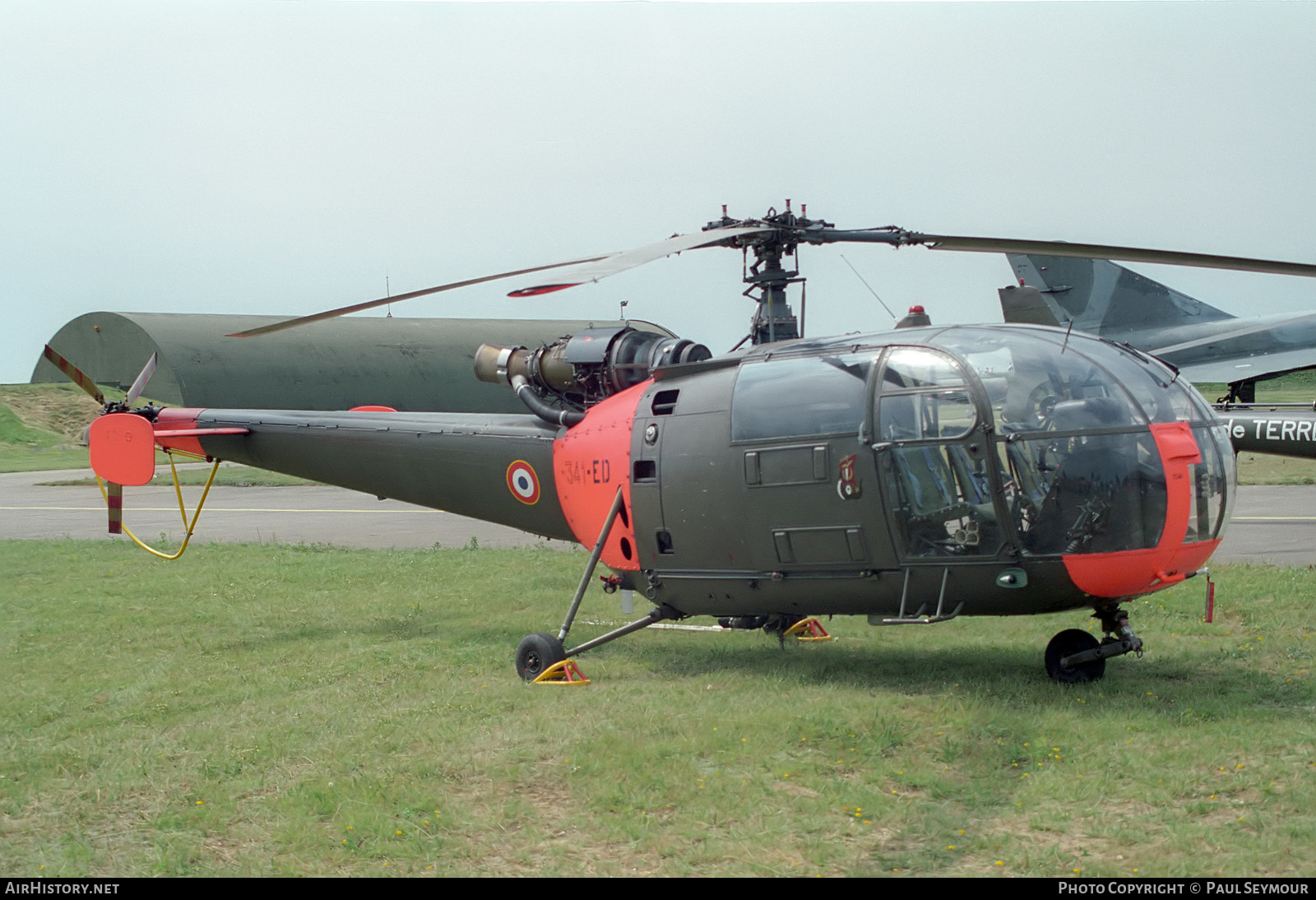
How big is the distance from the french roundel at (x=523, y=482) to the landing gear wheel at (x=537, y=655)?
1608mm

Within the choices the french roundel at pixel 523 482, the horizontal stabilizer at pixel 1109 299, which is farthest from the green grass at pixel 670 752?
the horizontal stabilizer at pixel 1109 299

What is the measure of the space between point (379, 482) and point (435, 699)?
345 centimetres

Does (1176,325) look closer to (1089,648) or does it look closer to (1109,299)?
(1109,299)

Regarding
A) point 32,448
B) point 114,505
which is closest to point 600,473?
point 114,505

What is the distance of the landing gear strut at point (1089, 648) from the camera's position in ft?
25.6

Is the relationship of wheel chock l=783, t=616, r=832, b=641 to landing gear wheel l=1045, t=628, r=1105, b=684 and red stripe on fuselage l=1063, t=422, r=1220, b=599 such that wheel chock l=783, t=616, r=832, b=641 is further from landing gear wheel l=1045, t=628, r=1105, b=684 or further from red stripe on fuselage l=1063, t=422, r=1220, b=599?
red stripe on fuselage l=1063, t=422, r=1220, b=599

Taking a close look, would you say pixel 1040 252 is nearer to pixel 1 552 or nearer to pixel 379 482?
pixel 379 482

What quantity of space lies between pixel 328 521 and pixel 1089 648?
16883mm

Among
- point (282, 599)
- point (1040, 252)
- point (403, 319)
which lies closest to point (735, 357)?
point (1040, 252)

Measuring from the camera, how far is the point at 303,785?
640cm

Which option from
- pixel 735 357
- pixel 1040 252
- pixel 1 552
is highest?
pixel 1040 252

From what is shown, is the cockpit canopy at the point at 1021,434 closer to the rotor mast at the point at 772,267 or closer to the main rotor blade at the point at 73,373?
the rotor mast at the point at 772,267

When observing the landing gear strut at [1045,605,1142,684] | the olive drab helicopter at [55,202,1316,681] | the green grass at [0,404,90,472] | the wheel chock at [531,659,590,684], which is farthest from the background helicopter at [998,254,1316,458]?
the green grass at [0,404,90,472]

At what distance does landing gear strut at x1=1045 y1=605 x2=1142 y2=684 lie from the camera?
779cm
